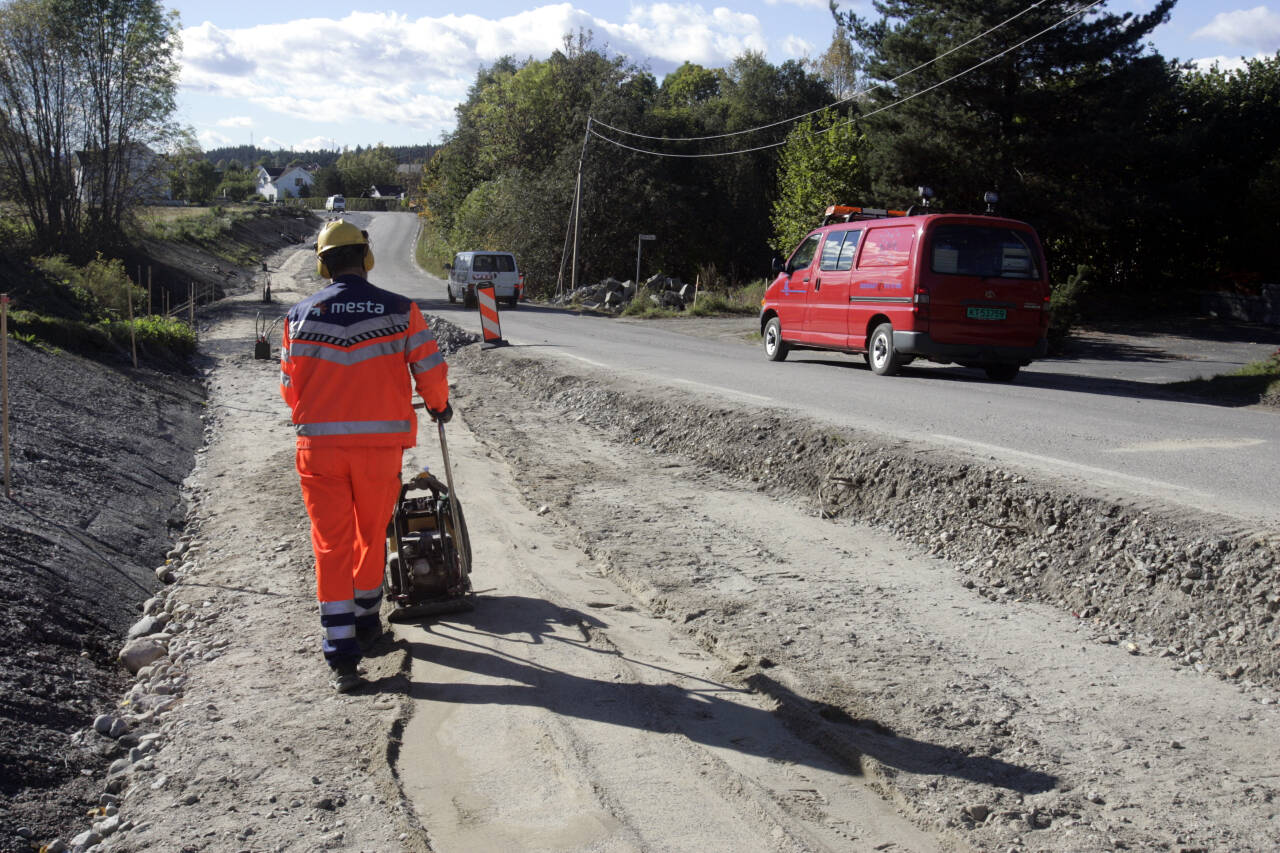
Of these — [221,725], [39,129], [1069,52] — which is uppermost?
[1069,52]

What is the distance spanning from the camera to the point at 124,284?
26.2m

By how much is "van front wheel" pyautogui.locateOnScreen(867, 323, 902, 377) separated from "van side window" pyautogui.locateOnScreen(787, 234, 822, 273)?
1926 millimetres

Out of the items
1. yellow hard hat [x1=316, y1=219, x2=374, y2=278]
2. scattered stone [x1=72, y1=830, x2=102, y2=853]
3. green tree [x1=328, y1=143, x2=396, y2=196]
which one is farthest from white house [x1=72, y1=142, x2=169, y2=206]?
green tree [x1=328, y1=143, x2=396, y2=196]

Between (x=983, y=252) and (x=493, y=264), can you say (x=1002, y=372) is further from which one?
(x=493, y=264)

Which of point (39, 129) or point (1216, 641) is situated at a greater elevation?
point (39, 129)

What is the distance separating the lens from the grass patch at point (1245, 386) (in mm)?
12031

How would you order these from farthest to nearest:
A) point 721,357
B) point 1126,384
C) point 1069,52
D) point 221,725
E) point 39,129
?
point 39,129 < point 1069,52 < point 721,357 < point 1126,384 < point 221,725

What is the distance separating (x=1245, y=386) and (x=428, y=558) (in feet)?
39.3

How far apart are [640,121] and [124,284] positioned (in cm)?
2589

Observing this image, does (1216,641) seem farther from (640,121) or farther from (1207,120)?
(640,121)

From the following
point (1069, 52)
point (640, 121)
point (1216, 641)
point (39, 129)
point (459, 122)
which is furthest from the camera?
point (459, 122)

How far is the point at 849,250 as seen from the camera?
47.0 ft

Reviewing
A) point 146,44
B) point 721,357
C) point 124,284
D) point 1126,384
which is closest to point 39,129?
point 146,44

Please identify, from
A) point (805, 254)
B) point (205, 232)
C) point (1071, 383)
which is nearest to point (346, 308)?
point (805, 254)
